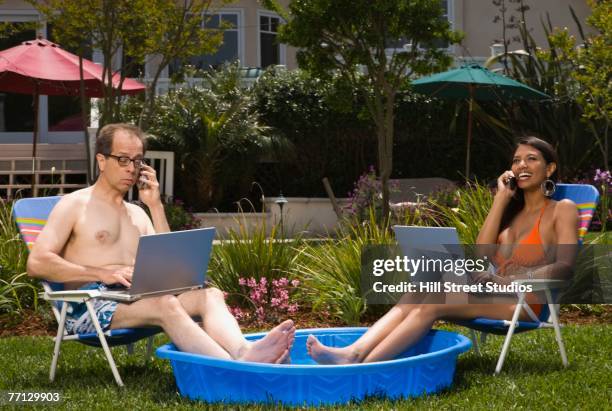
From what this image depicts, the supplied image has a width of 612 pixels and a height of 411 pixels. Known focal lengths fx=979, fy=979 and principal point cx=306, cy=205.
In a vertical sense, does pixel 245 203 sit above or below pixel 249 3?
below

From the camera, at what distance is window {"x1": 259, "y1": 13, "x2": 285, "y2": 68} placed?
19250 mm

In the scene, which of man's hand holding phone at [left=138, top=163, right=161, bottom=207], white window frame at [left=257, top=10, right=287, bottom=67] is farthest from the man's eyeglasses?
white window frame at [left=257, top=10, right=287, bottom=67]

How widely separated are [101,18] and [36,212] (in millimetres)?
6744

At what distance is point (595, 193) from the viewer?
228 inches

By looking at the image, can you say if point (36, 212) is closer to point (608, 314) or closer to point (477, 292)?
point (477, 292)

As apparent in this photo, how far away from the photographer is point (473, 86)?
562 inches

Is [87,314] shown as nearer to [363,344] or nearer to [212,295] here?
[212,295]

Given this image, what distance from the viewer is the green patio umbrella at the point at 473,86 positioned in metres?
13.3

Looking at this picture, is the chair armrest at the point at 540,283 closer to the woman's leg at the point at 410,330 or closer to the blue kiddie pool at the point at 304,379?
the woman's leg at the point at 410,330

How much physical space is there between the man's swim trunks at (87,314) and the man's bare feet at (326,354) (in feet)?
3.51

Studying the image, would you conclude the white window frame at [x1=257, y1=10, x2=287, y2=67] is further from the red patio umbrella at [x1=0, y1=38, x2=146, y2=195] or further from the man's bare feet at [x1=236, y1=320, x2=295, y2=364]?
the man's bare feet at [x1=236, y1=320, x2=295, y2=364]

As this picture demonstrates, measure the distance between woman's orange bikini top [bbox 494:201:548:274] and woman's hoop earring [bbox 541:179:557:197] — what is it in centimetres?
7

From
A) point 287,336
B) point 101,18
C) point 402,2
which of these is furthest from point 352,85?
point 287,336

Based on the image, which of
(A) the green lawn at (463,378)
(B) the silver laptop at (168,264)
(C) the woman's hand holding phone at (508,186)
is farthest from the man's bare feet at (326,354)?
(C) the woman's hand holding phone at (508,186)
